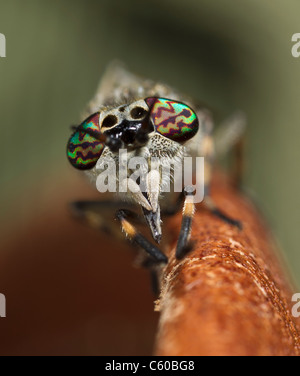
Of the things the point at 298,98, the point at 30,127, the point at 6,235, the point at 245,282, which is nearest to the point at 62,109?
the point at 30,127

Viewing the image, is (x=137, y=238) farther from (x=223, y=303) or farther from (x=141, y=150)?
(x=223, y=303)

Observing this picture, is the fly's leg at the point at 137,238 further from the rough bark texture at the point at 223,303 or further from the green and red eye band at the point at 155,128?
the green and red eye band at the point at 155,128

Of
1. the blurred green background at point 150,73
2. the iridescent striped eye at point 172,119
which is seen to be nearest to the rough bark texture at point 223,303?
the iridescent striped eye at point 172,119

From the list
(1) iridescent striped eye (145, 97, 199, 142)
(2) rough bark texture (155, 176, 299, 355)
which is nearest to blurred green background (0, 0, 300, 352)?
(1) iridescent striped eye (145, 97, 199, 142)

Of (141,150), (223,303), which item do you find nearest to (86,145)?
(141,150)

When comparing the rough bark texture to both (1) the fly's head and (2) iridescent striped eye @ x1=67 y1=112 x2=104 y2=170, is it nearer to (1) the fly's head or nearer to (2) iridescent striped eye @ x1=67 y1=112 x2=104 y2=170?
(1) the fly's head
